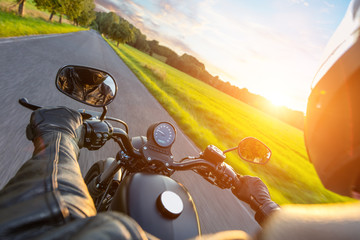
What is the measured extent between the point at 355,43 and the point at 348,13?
24 centimetres

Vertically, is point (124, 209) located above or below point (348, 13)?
below

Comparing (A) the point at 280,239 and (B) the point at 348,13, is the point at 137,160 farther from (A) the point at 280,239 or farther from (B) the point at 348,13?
(B) the point at 348,13

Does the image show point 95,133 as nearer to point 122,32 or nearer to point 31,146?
point 31,146

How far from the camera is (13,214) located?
603 millimetres

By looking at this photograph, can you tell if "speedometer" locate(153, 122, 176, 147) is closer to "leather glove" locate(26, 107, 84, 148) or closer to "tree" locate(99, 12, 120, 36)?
"leather glove" locate(26, 107, 84, 148)

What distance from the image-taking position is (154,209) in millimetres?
1210

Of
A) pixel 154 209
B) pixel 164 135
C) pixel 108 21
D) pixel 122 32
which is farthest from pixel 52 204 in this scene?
pixel 108 21

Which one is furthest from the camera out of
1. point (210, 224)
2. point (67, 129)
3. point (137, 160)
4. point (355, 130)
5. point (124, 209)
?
point (210, 224)

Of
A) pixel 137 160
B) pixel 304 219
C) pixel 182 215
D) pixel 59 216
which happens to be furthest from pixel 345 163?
pixel 137 160

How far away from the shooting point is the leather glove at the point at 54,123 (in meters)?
1.27

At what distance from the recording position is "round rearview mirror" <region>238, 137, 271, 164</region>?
2.10 m

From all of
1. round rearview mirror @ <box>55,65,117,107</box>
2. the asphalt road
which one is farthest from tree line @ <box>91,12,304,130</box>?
round rearview mirror @ <box>55,65,117,107</box>

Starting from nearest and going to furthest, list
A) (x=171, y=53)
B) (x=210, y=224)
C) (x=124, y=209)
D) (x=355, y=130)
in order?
1. (x=355, y=130)
2. (x=124, y=209)
3. (x=210, y=224)
4. (x=171, y=53)

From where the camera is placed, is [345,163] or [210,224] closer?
[345,163]
